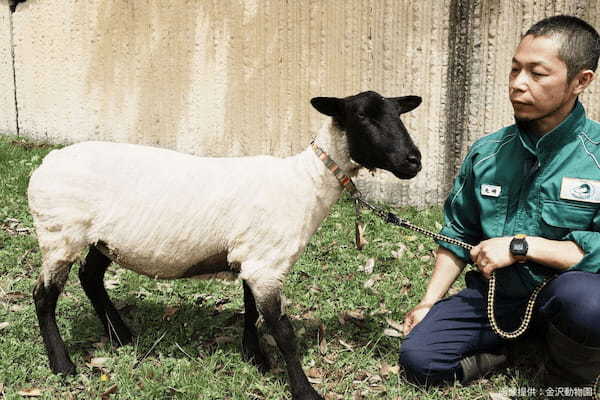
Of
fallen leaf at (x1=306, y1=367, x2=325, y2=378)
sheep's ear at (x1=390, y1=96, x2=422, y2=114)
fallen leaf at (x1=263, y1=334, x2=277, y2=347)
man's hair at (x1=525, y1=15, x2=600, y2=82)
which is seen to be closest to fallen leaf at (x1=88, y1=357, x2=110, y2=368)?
fallen leaf at (x1=263, y1=334, x2=277, y2=347)

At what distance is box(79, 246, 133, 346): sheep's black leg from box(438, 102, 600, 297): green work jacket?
6.57 ft

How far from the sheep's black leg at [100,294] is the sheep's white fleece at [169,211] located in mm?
380

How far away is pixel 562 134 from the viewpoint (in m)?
2.85

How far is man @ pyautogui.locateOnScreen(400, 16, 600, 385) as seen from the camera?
2.71 meters

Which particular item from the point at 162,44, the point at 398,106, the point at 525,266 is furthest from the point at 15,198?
the point at 525,266

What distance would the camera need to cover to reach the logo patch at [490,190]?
3.06 meters

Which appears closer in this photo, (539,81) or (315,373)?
(539,81)

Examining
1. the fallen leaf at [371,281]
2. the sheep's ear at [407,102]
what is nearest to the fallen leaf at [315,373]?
the fallen leaf at [371,281]

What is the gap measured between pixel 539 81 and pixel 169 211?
191cm

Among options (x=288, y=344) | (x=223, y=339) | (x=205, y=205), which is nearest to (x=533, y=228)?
(x=288, y=344)

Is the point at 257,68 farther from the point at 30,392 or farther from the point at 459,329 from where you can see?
the point at 30,392

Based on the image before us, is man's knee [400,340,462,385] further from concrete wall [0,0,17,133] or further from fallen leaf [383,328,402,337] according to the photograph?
concrete wall [0,0,17,133]

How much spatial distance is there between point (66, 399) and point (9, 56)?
659cm

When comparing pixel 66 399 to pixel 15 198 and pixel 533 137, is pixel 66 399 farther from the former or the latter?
pixel 15 198
